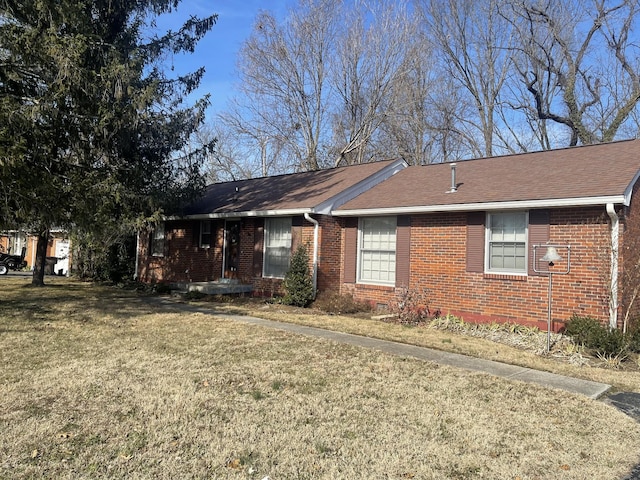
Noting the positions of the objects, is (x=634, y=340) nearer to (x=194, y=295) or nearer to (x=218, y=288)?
(x=218, y=288)

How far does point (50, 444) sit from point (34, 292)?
42.2 ft

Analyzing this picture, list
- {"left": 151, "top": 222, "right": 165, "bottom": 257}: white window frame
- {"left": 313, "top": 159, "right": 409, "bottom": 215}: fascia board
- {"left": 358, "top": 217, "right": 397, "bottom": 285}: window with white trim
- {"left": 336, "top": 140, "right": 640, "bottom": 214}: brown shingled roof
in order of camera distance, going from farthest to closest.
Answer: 1. {"left": 151, "top": 222, "right": 165, "bottom": 257}: white window frame
2. {"left": 313, "top": 159, "right": 409, "bottom": 215}: fascia board
3. {"left": 358, "top": 217, "right": 397, "bottom": 285}: window with white trim
4. {"left": 336, "top": 140, "right": 640, "bottom": 214}: brown shingled roof

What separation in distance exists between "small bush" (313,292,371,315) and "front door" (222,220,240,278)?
386 cm

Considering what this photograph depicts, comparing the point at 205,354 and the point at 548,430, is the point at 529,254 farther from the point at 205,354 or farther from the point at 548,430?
the point at 205,354

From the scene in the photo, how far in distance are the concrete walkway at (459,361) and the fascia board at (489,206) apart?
3.70 metres

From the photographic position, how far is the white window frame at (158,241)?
18250 mm

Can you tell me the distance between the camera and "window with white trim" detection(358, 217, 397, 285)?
40.3ft

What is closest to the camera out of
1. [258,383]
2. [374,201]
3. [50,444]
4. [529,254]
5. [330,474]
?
[330,474]

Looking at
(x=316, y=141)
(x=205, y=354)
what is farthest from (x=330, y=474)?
(x=316, y=141)

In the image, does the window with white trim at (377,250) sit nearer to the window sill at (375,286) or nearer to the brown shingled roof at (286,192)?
the window sill at (375,286)

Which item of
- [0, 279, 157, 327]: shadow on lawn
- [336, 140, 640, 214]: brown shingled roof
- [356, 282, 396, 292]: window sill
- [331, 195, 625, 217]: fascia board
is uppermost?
[336, 140, 640, 214]: brown shingled roof

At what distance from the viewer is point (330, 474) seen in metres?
3.50

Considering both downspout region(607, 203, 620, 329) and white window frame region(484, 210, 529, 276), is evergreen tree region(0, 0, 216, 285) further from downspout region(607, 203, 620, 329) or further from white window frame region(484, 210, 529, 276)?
downspout region(607, 203, 620, 329)

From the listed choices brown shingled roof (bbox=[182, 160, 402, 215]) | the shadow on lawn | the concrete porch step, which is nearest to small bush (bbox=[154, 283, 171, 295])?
the shadow on lawn
